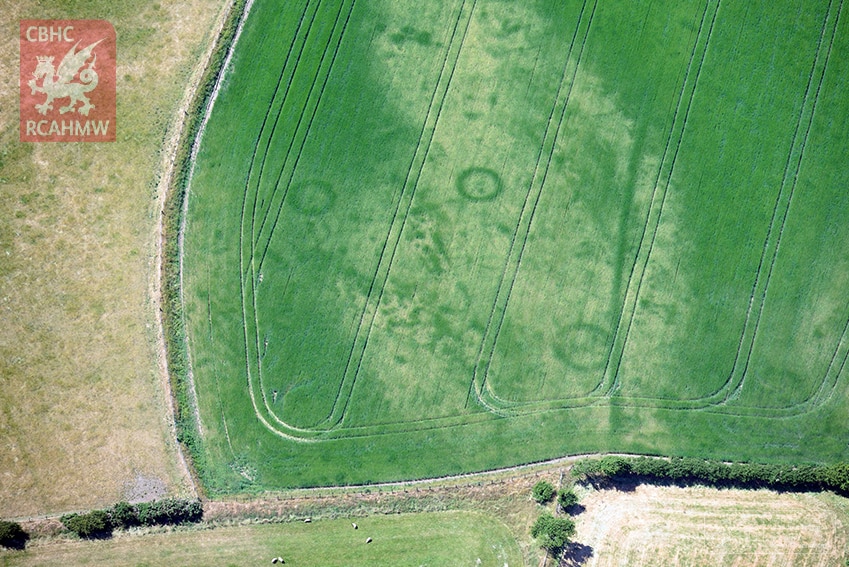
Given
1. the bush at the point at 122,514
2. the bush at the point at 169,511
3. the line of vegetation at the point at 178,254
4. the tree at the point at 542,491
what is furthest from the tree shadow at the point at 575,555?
the bush at the point at 122,514

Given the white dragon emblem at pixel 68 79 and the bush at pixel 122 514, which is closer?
the bush at pixel 122 514

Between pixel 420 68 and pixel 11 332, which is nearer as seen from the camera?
pixel 11 332

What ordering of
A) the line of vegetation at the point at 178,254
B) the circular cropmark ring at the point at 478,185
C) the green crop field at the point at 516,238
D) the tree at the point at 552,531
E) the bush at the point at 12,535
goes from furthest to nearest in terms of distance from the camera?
1. the circular cropmark ring at the point at 478,185
2. the green crop field at the point at 516,238
3. the line of vegetation at the point at 178,254
4. the tree at the point at 552,531
5. the bush at the point at 12,535

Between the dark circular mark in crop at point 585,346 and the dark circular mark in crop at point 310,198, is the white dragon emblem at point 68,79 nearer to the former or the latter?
the dark circular mark in crop at point 310,198

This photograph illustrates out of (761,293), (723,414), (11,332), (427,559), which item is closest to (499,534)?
(427,559)

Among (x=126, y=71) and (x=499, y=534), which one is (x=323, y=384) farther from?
(x=126, y=71)

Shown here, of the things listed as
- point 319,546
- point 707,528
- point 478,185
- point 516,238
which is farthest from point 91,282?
point 707,528

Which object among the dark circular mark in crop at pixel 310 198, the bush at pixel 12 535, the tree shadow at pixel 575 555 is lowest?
the tree shadow at pixel 575 555

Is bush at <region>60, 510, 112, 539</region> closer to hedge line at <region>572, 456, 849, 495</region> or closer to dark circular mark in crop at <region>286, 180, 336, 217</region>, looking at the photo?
dark circular mark in crop at <region>286, 180, 336, 217</region>
